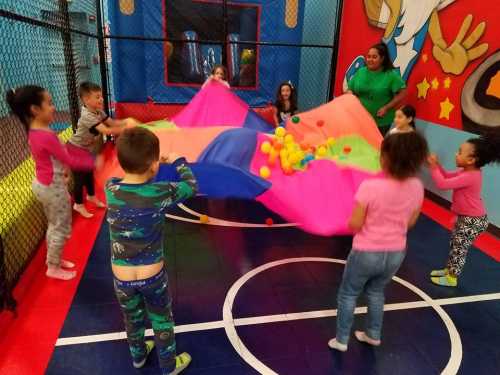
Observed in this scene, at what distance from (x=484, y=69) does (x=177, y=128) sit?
310 cm

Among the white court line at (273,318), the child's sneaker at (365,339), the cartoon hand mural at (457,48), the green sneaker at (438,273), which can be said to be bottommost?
the white court line at (273,318)

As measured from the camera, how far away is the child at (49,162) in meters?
2.36

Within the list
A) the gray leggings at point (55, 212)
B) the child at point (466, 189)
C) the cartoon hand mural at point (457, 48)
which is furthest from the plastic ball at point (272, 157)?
the cartoon hand mural at point (457, 48)

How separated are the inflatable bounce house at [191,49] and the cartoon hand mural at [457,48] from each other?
3.81 metres

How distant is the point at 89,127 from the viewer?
3.40 m

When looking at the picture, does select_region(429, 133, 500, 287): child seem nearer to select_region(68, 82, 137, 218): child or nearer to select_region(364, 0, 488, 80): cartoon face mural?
select_region(364, 0, 488, 80): cartoon face mural

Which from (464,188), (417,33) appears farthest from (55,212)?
(417,33)

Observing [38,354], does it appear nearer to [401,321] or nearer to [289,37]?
[401,321]

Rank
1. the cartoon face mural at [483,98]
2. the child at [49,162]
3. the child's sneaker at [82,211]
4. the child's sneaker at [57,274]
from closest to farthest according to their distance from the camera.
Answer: the child at [49,162] < the child's sneaker at [57,274] < the cartoon face mural at [483,98] < the child's sneaker at [82,211]

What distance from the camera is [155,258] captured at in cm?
176

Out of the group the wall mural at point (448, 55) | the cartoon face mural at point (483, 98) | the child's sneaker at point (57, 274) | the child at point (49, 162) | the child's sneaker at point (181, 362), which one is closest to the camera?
the child's sneaker at point (181, 362)

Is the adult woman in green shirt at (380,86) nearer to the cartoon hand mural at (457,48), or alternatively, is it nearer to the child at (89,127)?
the cartoon hand mural at (457,48)

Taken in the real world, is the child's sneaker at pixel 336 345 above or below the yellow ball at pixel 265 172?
below

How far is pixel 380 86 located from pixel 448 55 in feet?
2.91
